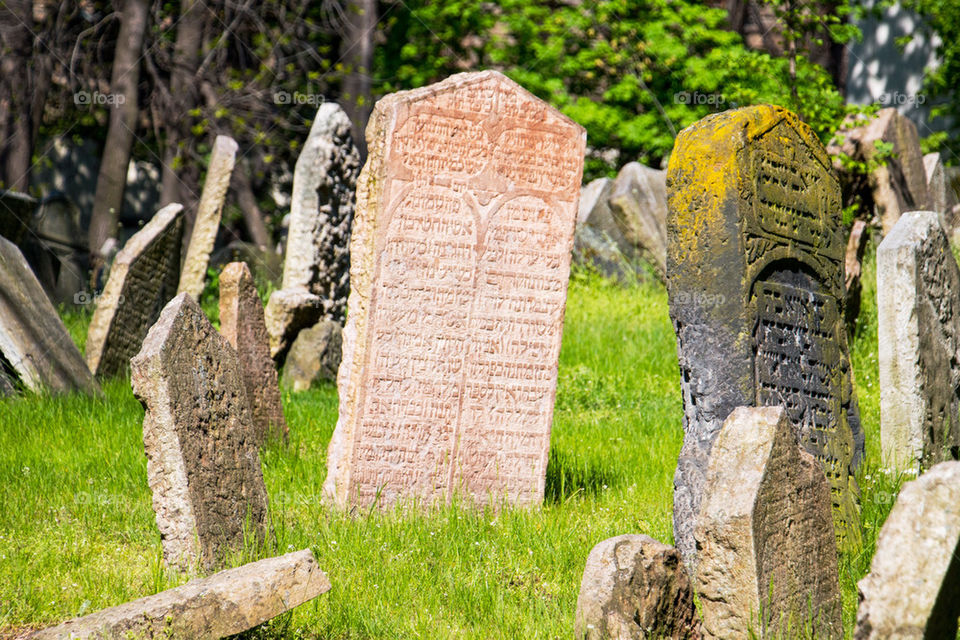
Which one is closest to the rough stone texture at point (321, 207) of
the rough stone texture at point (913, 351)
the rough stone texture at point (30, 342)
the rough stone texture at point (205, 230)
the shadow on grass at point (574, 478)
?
the rough stone texture at point (205, 230)

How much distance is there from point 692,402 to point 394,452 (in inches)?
67.3

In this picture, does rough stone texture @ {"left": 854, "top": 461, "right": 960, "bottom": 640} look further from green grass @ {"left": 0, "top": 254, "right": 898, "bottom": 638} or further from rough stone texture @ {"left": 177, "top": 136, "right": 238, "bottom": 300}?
rough stone texture @ {"left": 177, "top": 136, "right": 238, "bottom": 300}

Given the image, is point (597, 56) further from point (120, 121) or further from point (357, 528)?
point (357, 528)

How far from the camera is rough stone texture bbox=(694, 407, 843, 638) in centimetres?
317

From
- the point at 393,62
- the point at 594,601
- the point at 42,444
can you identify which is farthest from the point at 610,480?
the point at 393,62

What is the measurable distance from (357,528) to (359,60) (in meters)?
11.9

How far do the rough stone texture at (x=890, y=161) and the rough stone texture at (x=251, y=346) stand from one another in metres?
6.93

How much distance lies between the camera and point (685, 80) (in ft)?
56.4

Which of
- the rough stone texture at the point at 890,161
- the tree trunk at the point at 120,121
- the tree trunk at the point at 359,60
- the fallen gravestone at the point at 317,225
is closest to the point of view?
the fallen gravestone at the point at 317,225

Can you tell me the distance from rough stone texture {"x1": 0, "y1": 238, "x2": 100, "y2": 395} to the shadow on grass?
11.6 ft

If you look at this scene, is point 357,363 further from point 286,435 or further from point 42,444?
point 42,444

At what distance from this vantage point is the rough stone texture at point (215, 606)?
10.5ft

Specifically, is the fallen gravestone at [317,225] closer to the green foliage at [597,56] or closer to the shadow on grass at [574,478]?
the shadow on grass at [574,478]

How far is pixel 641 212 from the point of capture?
1273 cm
